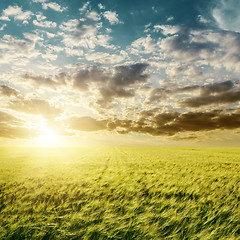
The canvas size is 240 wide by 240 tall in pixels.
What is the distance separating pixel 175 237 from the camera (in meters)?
2.73

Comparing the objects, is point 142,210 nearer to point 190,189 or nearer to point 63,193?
point 190,189

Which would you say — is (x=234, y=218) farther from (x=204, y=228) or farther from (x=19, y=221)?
(x=19, y=221)

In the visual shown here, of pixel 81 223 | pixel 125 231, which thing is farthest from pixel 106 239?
pixel 81 223

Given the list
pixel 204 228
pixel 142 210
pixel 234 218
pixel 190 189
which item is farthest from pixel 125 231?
pixel 190 189

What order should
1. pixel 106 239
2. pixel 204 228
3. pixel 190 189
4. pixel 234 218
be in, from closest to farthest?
pixel 106 239 < pixel 204 228 < pixel 234 218 < pixel 190 189

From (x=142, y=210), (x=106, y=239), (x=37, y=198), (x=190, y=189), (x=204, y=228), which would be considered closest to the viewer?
(x=106, y=239)

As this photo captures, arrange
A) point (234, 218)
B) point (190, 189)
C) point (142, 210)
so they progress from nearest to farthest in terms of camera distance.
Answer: point (234, 218)
point (142, 210)
point (190, 189)

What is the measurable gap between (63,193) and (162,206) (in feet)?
11.0

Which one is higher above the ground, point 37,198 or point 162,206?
point 162,206

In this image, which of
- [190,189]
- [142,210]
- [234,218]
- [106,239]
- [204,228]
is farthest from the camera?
[190,189]

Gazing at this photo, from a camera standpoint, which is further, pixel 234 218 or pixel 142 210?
pixel 142 210

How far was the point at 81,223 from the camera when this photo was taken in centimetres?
308

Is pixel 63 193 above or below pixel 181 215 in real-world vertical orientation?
below

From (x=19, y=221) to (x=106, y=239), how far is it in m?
1.97
